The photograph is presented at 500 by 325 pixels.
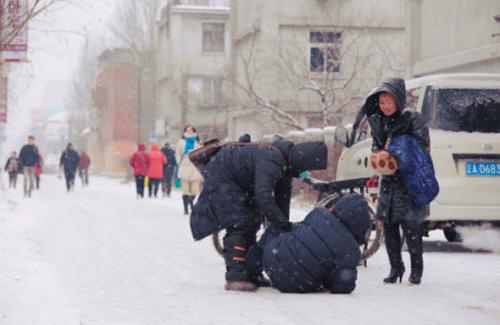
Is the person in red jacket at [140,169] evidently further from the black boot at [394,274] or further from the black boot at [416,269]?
the black boot at [416,269]

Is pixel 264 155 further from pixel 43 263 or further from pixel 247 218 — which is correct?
pixel 43 263

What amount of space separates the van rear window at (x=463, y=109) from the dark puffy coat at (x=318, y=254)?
11.0 feet

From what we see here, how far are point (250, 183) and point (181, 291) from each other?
3.33ft

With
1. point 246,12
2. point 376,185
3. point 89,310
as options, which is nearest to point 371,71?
point 246,12

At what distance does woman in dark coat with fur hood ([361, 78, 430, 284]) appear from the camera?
8.51 meters

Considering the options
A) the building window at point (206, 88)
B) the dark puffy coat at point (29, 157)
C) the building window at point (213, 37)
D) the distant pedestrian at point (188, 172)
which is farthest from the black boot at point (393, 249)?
the building window at point (213, 37)

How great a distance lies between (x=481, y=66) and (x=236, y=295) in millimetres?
13032

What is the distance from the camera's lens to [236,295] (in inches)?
315

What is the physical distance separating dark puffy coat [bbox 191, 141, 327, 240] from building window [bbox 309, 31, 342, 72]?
70.2 ft

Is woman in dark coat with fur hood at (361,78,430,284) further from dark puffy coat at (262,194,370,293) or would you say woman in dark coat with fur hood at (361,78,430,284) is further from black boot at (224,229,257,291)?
black boot at (224,229,257,291)

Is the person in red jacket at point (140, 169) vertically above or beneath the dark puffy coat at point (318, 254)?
beneath

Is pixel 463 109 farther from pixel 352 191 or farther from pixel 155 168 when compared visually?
pixel 155 168

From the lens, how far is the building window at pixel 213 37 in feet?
193

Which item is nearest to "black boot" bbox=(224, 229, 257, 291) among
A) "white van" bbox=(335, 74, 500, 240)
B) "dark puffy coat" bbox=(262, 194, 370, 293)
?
"dark puffy coat" bbox=(262, 194, 370, 293)
